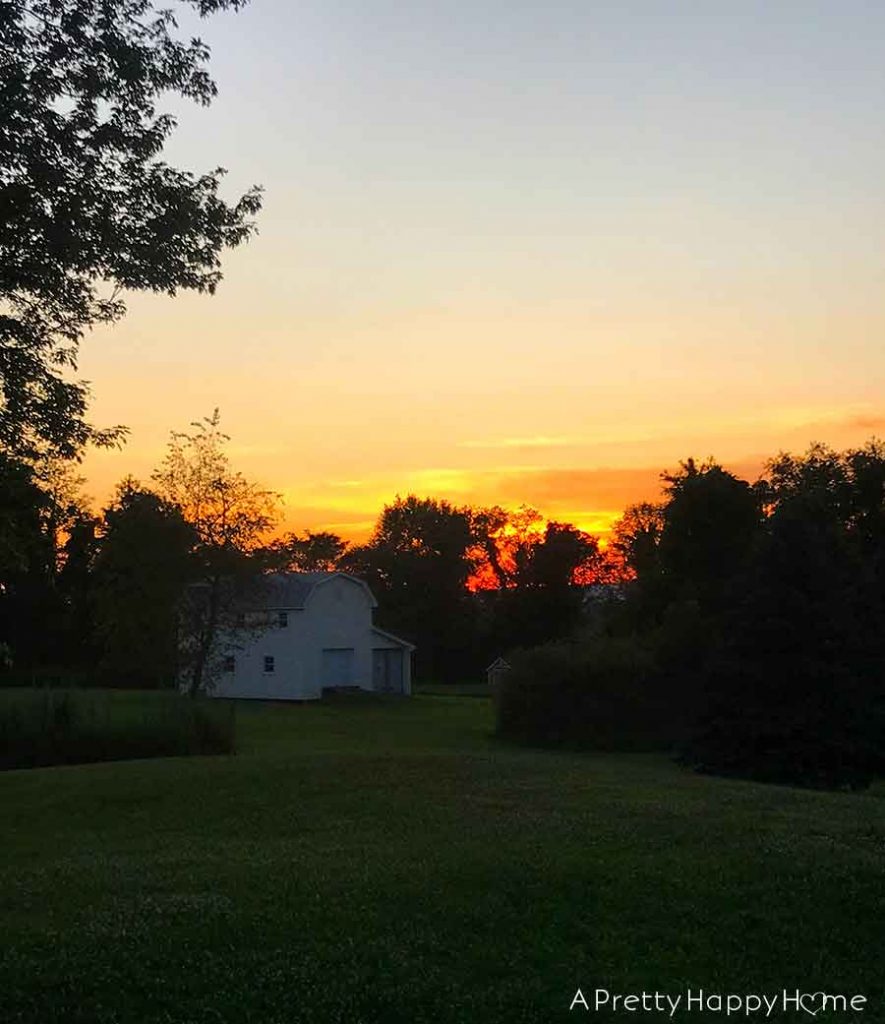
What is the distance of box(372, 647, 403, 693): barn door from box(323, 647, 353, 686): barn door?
8.49 ft

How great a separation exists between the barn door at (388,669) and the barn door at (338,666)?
2.59 m

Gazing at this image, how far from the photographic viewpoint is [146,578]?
41.3 m

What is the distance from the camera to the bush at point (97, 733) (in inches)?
918

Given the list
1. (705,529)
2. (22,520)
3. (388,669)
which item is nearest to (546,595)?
(388,669)

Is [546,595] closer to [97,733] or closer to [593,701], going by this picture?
[593,701]

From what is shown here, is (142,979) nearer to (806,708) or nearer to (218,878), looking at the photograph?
(218,878)

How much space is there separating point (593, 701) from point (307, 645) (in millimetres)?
21762

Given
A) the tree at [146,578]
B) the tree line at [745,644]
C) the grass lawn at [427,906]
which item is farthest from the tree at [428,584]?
the grass lawn at [427,906]

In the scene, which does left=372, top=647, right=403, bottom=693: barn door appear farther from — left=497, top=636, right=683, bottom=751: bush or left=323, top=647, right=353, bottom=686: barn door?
left=497, top=636, right=683, bottom=751: bush

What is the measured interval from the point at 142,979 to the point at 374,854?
356cm

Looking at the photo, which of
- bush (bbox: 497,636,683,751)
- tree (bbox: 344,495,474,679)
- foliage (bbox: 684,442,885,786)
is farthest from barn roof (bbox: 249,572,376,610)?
foliage (bbox: 684,442,885,786)

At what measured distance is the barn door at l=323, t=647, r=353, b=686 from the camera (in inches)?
2231

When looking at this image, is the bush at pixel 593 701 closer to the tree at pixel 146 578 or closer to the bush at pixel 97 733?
the tree at pixel 146 578

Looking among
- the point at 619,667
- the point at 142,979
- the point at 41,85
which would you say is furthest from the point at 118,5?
the point at 619,667
